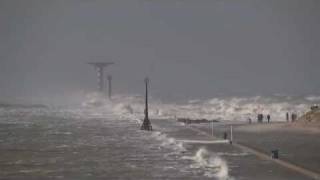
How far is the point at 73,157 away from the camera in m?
40.4

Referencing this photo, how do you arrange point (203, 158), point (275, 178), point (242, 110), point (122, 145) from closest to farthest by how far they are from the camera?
point (275, 178)
point (203, 158)
point (122, 145)
point (242, 110)

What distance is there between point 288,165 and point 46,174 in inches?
486

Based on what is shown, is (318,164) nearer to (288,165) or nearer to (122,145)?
(288,165)

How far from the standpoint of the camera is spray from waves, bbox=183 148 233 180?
94.5 feet

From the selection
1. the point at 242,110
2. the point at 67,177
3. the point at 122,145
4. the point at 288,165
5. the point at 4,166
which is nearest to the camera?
the point at 67,177

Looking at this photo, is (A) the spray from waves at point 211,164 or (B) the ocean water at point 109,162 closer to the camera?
(A) the spray from waves at point 211,164

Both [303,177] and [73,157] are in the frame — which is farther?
[73,157]

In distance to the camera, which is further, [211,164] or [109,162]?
[109,162]

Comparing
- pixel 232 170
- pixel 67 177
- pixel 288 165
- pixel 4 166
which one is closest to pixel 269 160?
pixel 288 165

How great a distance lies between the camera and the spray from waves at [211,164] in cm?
2881

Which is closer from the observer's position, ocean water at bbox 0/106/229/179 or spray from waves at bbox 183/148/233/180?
spray from waves at bbox 183/148/233/180

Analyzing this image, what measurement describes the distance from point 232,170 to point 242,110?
433 feet

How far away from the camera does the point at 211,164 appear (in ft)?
111

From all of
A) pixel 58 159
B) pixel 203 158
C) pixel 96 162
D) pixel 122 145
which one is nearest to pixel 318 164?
pixel 203 158
